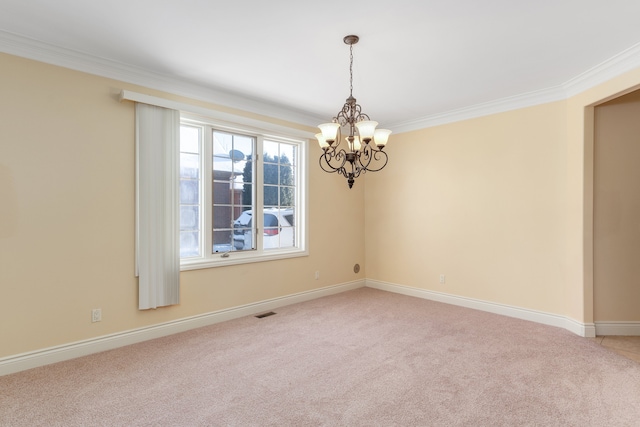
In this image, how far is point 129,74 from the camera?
10.9 ft

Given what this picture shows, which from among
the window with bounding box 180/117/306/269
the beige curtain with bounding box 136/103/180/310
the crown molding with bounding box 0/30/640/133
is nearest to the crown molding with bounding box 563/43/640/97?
the crown molding with bounding box 0/30/640/133

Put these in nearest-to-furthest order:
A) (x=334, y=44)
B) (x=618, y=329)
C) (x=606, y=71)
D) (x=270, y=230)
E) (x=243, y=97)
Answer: (x=334, y=44)
(x=606, y=71)
(x=618, y=329)
(x=243, y=97)
(x=270, y=230)

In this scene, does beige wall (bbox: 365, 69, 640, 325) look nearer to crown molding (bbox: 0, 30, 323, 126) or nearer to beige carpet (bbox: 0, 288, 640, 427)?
beige carpet (bbox: 0, 288, 640, 427)

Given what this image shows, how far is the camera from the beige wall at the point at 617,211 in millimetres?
3605

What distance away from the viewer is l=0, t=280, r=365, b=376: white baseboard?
2.80 m

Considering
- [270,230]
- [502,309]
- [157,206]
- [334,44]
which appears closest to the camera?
[334,44]

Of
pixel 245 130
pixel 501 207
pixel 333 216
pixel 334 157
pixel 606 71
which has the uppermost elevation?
pixel 606 71

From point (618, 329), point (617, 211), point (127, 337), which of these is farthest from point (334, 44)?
point (618, 329)

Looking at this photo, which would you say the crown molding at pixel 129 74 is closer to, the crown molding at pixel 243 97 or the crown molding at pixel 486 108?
the crown molding at pixel 243 97

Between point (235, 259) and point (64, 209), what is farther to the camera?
point (235, 259)

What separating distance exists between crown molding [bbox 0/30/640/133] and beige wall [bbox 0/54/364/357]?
0.30 ft

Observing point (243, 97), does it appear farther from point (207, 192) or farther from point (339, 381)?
point (339, 381)

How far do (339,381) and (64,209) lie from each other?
2.75 meters

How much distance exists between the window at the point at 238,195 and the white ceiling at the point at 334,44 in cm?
56
